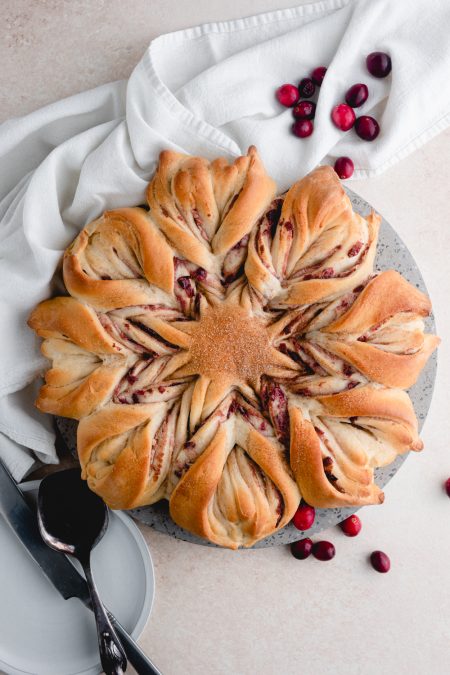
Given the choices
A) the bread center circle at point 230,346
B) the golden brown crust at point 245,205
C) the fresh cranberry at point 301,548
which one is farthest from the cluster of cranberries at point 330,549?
the golden brown crust at point 245,205

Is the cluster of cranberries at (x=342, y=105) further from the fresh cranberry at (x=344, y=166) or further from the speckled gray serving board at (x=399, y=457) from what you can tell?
the speckled gray serving board at (x=399, y=457)

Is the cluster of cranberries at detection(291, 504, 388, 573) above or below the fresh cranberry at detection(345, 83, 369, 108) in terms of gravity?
below

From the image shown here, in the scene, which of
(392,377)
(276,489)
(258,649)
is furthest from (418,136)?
(258,649)

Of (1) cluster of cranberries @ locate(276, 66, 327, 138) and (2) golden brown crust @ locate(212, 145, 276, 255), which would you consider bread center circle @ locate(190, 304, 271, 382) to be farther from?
(1) cluster of cranberries @ locate(276, 66, 327, 138)

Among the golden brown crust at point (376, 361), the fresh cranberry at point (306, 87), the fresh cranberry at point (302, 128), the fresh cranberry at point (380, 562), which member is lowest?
the fresh cranberry at point (380, 562)

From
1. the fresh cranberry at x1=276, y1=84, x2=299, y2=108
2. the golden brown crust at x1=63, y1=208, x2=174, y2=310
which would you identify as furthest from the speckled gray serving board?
the golden brown crust at x1=63, y1=208, x2=174, y2=310
